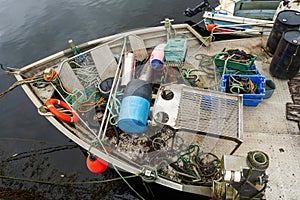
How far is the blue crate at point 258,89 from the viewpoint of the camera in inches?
200

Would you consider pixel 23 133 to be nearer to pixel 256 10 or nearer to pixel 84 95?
pixel 84 95

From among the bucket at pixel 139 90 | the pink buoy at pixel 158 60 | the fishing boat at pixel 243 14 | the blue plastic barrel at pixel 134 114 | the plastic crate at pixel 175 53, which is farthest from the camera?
the fishing boat at pixel 243 14

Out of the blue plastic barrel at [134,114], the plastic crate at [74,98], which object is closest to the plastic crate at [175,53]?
the blue plastic barrel at [134,114]

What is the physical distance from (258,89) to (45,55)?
8353 millimetres

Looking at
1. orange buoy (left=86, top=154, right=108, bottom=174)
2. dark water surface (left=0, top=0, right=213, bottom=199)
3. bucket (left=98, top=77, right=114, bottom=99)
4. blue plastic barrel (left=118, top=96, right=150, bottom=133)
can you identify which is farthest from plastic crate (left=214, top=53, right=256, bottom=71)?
orange buoy (left=86, top=154, right=108, bottom=174)

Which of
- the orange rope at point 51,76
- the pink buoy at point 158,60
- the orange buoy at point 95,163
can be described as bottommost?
the orange buoy at point 95,163

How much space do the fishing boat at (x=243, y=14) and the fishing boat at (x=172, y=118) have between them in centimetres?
171

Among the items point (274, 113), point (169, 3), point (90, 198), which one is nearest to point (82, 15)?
point (169, 3)

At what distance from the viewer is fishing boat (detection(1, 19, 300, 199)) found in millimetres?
4254

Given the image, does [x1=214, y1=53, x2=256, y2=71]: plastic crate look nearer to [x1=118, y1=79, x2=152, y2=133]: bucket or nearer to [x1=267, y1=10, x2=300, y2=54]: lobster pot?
[x1=267, y1=10, x2=300, y2=54]: lobster pot

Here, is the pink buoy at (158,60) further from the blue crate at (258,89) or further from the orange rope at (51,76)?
the orange rope at (51,76)

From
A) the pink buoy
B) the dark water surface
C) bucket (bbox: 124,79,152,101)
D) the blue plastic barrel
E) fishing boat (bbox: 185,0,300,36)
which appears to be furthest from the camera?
fishing boat (bbox: 185,0,300,36)

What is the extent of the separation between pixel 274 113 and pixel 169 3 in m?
8.20

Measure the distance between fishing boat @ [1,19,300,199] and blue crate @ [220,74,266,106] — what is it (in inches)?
0.8
